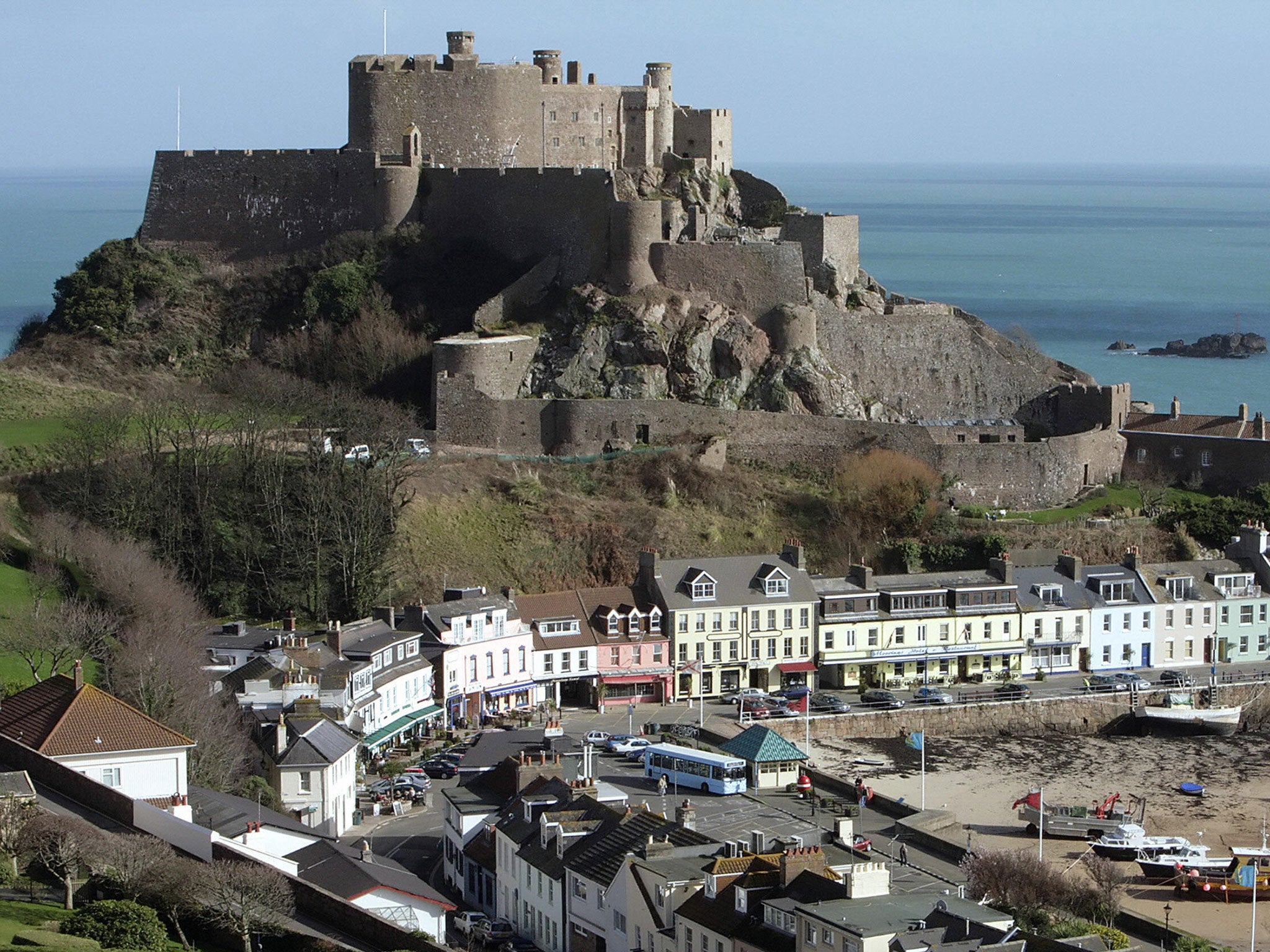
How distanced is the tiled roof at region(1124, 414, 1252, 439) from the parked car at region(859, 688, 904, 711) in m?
15.6

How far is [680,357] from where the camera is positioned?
60156 mm

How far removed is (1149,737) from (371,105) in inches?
1115

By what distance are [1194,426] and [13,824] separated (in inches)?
1639

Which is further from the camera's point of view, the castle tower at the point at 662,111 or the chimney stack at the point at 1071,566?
the castle tower at the point at 662,111

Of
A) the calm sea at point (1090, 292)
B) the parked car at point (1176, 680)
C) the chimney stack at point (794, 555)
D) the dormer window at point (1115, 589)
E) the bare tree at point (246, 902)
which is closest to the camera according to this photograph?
the bare tree at point (246, 902)

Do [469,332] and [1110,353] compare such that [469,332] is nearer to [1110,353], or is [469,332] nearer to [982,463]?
[982,463]

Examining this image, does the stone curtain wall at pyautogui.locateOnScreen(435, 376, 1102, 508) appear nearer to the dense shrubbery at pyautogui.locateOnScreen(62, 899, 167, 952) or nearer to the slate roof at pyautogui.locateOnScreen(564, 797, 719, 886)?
the slate roof at pyautogui.locateOnScreen(564, 797, 719, 886)

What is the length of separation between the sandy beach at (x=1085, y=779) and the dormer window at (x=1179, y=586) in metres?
5.37

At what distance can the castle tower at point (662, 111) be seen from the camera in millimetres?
66188

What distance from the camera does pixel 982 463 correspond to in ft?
199

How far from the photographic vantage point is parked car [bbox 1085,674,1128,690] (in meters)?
53.0

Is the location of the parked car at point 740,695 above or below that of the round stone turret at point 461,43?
below

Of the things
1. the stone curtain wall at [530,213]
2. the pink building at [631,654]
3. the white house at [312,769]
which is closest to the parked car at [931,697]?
the pink building at [631,654]

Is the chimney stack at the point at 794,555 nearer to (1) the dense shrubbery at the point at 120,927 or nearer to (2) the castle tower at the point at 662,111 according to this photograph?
(2) the castle tower at the point at 662,111
